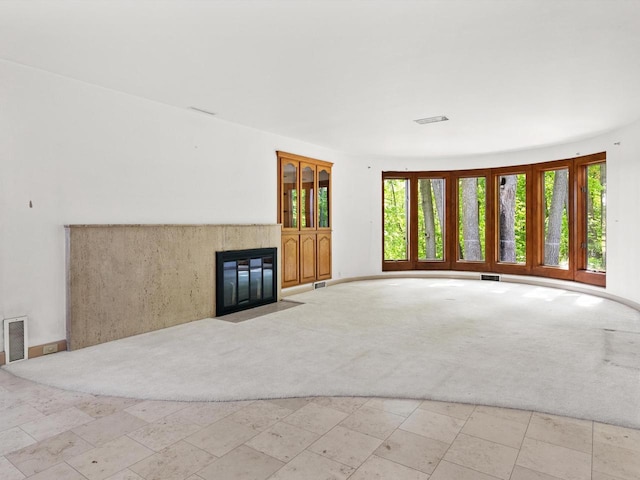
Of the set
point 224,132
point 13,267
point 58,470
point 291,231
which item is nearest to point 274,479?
point 58,470

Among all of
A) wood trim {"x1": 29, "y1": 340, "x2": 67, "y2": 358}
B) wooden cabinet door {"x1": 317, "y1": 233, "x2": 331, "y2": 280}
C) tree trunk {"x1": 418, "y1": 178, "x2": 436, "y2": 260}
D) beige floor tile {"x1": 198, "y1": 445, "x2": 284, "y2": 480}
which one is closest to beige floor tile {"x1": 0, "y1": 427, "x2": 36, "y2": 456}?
beige floor tile {"x1": 198, "y1": 445, "x2": 284, "y2": 480}

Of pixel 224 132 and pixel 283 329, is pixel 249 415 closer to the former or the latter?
pixel 283 329

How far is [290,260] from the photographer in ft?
23.2

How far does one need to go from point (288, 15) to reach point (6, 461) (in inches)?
123

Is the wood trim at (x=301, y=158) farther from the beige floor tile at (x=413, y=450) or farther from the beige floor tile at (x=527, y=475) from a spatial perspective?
the beige floor tile at (x=527, y=475)

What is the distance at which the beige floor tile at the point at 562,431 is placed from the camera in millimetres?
2314

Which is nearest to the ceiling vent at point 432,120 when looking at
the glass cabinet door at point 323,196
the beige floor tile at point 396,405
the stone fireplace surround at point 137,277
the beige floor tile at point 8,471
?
the glass cabinet door at point 323,196

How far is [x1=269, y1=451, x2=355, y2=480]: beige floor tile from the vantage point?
2018mm

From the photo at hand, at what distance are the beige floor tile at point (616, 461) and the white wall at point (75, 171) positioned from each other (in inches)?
174

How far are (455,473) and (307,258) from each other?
556 cm

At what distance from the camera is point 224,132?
5789mm

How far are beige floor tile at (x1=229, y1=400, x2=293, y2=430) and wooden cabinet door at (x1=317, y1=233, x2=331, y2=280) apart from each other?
498 centimetres

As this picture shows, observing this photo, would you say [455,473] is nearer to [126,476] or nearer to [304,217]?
[126,476]

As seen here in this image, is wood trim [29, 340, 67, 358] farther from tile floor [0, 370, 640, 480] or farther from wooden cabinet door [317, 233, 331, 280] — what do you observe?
wooden cabinet door [317, 233, 331, 280]
